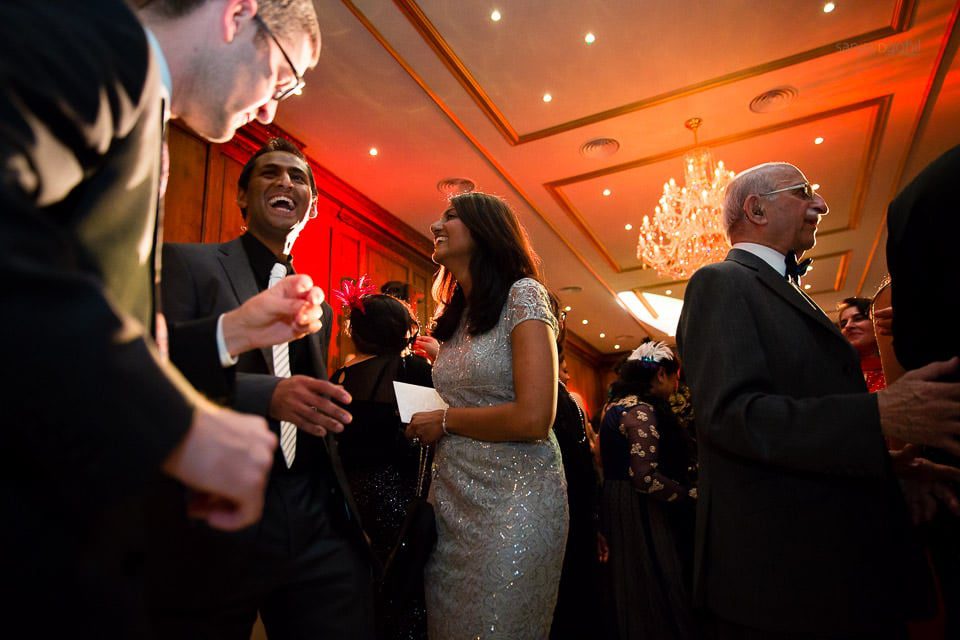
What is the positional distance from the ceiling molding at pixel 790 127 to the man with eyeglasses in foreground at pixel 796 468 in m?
4.96

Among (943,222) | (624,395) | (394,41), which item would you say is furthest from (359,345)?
(394,41)

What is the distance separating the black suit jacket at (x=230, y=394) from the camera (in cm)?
94

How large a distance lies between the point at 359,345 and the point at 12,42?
7.11 ft

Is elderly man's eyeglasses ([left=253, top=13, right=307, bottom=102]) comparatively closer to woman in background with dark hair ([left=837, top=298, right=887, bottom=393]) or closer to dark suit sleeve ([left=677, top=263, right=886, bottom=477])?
dark suit sleeve ([left=677, top=263, right=886, bottom=477])

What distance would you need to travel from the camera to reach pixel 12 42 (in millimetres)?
508

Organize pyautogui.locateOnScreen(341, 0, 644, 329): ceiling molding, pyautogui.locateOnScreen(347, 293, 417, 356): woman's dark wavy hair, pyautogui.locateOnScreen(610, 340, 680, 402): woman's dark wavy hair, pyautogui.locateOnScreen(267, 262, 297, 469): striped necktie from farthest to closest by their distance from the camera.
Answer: pyautogui.locateOnScreen(341, 0, 644, 329): ceiling molding
pyautogui.locateOnScreen(610, 340, 680, 402): woman's dark wavy hair
pyautogui.locateOnScreen(347, 293, 417, 356): woman's dark wavy hair
pyautogui.locateOnScreen(267, 262, 297, 469): striped necktie

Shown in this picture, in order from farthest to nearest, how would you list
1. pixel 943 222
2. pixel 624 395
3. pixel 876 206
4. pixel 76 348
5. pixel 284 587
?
pixel 876 206 < pixel 624 395 < pixel 284 587 < pixel 943 222 < pixel 76 348

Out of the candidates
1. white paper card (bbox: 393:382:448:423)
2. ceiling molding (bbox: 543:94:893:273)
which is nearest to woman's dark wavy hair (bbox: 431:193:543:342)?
white paper card (bbox: 393:382:448:423)

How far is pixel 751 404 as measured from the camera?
137 cm

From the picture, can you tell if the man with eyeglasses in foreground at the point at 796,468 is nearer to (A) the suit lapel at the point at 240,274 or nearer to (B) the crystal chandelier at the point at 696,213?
(A) the suit lapel at the point at 240,274

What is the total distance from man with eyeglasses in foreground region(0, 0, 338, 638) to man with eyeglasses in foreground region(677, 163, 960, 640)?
1.16 metres

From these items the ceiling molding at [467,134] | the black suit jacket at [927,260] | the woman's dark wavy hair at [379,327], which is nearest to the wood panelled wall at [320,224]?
the ceiling molding at [467,134]

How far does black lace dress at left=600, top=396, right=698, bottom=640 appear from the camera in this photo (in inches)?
114

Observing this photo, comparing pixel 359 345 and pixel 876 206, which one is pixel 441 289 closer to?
pixel 359 345
